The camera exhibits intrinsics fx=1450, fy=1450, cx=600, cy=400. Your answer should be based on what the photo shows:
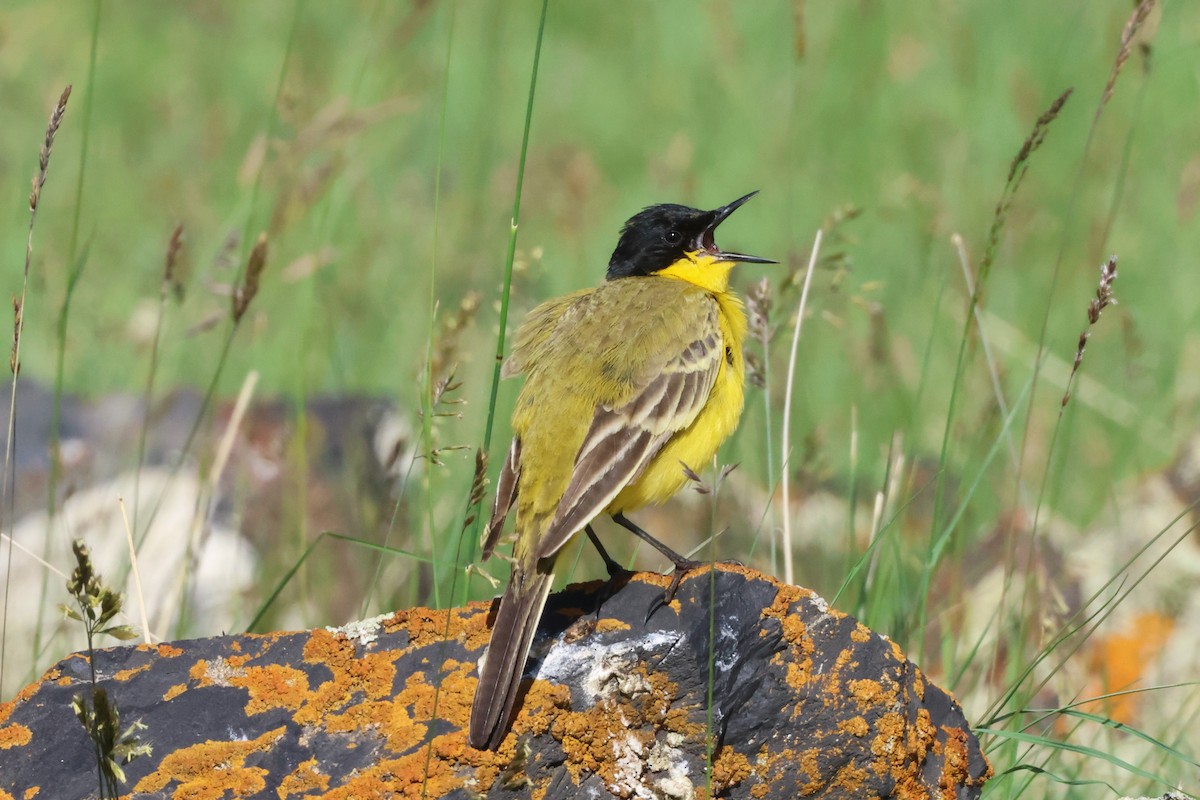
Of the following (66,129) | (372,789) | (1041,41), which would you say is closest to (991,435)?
(372,789)

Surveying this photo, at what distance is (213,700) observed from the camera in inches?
159

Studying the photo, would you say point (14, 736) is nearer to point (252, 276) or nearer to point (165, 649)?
point (165, 649)

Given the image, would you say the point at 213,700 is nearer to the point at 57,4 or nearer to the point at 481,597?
the point at 481,597

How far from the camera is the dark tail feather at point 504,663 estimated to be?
12.5 ft

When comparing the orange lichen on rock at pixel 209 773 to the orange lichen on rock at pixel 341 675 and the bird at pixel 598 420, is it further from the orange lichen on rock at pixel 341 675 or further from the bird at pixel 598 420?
the bird at pixel 598 420

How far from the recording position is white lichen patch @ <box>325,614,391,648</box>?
4.27 m

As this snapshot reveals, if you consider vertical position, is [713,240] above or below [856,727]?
above

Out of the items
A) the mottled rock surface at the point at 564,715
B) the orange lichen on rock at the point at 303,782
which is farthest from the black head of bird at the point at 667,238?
the orange lichen on rock at the point at 303,782

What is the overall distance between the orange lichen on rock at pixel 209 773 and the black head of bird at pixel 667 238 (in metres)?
3.13

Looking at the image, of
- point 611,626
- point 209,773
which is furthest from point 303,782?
point 611,626

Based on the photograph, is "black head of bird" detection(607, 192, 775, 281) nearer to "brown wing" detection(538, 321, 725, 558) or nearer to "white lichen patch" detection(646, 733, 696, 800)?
"brown wing" detection(538, 321, 725, 558)

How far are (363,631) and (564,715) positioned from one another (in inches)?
28.8

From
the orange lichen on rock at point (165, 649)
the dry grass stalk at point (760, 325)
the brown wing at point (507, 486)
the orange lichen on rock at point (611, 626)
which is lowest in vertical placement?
the orange lichen on rock at point (165, 649)

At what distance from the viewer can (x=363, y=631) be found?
4.29m
